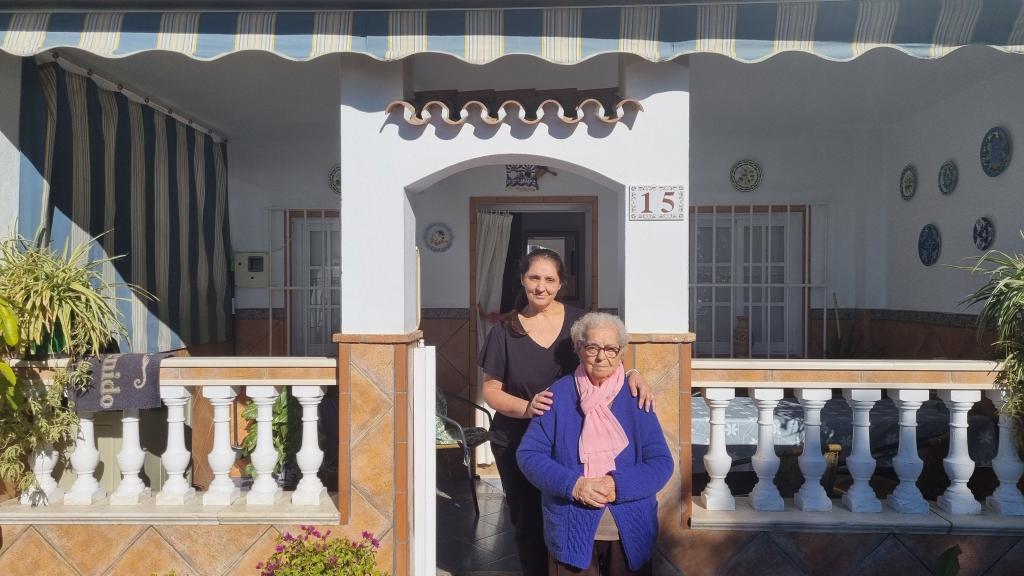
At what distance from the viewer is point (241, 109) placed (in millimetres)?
4961

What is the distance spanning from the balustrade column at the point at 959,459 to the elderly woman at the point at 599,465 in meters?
1.63

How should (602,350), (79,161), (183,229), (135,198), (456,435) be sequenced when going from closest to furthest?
(602,350) < (79,161) < (135,198) < (456,435) < (183,229)

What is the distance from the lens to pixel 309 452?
313 centimetres

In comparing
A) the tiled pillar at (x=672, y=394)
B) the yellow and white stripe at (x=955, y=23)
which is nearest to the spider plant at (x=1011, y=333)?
the yellow and white stripe at (x=955, y=23)

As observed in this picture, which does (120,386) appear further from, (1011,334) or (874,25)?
(1011,334)

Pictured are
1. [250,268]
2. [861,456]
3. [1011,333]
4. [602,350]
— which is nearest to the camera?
[602,350]

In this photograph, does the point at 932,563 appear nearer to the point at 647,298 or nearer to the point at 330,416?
the point at 647,298

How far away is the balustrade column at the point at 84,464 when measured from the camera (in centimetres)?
311

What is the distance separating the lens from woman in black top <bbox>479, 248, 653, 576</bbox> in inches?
106

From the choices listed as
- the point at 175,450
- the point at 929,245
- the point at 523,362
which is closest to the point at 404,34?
the point at 523,362

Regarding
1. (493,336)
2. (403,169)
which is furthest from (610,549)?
(403,169)

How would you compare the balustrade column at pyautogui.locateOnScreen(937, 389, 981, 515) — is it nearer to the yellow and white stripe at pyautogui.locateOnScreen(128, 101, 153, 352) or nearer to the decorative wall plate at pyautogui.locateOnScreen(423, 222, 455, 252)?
the decorative wall plate at pyautogui.locateOnScreen(423, 222, 455, 252)

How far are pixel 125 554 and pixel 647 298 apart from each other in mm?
2674

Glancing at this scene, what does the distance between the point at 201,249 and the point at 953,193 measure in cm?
561
